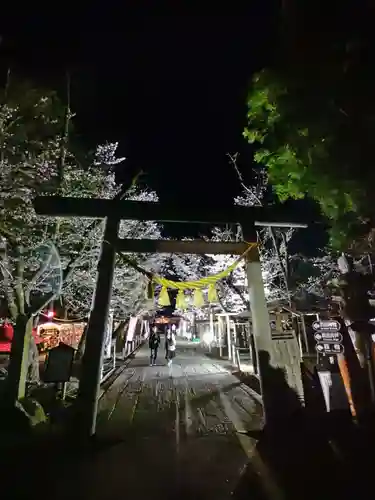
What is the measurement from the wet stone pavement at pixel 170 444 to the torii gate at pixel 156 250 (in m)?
0.99

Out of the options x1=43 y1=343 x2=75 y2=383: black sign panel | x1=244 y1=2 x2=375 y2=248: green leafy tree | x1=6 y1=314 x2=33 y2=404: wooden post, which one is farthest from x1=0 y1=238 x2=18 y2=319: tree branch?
x1=244 y1=2 x2=375 y2=248: green leafy tree

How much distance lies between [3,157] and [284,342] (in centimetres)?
1002

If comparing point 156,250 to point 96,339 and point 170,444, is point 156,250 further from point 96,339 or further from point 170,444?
point 170,444

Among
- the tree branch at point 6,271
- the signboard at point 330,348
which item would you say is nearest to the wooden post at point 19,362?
the tree branch at point 6,271

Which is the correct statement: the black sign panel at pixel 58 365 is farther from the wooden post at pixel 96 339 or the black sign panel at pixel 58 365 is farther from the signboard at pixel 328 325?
the signboard at pixel 328 325

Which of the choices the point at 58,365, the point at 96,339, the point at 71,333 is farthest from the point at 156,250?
the point at 71,333

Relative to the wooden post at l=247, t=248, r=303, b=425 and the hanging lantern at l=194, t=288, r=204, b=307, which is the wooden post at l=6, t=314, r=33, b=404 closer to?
the hanging lantern at l=194, t=288, r=204, b=307

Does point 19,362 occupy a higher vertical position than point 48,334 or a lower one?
lower

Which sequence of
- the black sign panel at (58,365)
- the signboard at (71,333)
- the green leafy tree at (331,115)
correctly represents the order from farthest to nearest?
the signboard at (71,333), the black sign panel at (58,365), the green leafy tree at (331,115)

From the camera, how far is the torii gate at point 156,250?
6996 mm

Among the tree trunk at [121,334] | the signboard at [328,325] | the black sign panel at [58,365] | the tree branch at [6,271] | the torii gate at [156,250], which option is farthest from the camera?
the tree trunk at [121,334]

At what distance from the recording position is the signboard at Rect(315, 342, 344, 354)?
24.7ft

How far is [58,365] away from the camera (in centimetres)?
819

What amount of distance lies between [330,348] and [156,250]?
182 inches
